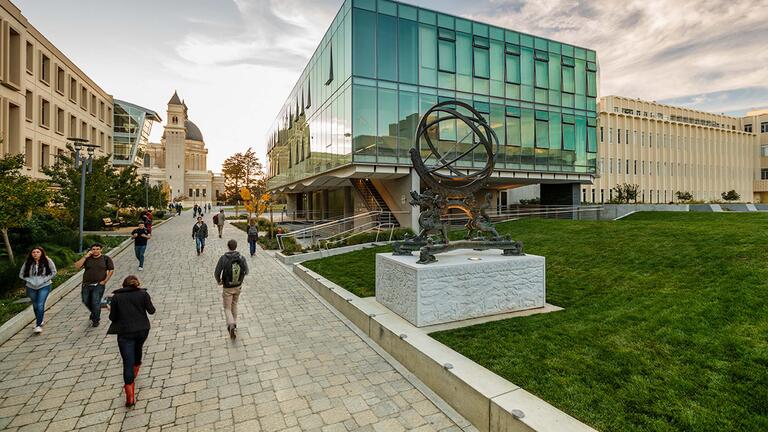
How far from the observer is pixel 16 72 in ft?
73.5

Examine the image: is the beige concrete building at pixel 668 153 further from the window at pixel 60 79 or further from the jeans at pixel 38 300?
the window at pixel 60 79

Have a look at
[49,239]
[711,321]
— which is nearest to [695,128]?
[711,321]

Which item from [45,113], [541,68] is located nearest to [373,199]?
[541,68]

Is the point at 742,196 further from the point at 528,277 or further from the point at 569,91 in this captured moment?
the point at 528,277

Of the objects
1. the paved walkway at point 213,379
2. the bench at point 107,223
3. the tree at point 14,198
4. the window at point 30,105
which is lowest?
the paved walkway at point 213,379

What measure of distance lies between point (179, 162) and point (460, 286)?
106335mm

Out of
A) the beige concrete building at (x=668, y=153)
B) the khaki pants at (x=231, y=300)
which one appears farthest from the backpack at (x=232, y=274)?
the beige concrete building at (x=668, y=153)

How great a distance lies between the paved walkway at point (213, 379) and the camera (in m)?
4.30

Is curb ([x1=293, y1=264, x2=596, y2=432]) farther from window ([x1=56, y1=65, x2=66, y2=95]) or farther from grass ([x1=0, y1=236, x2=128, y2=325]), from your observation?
window ([x1=56, y1=65, x2=66, y2=95])

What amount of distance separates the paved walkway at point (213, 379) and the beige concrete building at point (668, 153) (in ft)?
142

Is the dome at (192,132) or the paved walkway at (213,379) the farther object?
the dome at (192,132)

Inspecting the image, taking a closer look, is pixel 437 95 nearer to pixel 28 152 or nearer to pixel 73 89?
pixel 28 152

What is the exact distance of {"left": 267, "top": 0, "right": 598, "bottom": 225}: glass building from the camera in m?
20.2

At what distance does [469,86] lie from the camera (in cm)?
2284
